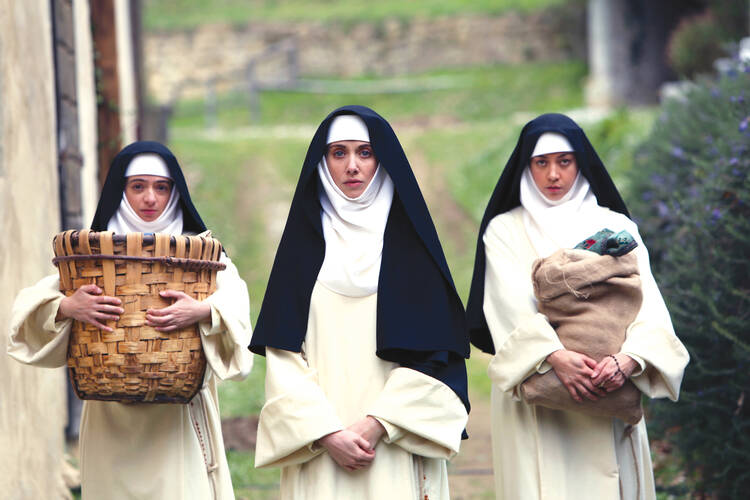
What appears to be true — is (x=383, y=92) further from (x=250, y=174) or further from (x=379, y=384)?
(x=379, y=384)

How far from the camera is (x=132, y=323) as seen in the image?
12.7ft

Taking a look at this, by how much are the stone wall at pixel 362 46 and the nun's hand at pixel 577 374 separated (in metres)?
23.9

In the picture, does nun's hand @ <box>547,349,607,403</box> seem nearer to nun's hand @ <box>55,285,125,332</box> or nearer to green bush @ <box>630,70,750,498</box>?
nun's hand @ <box>55,285,125,332</box>

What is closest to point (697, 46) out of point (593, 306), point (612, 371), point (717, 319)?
point (717, 319)

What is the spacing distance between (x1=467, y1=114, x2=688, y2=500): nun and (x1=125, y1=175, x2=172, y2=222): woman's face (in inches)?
54.4

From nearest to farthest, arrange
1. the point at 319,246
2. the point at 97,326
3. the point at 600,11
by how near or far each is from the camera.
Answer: the point at 97,326, the point at 319,246, the point at 600,11

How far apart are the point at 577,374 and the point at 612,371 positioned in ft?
0.43

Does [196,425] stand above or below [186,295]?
below

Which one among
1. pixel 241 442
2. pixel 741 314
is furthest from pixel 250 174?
pixel 741 314

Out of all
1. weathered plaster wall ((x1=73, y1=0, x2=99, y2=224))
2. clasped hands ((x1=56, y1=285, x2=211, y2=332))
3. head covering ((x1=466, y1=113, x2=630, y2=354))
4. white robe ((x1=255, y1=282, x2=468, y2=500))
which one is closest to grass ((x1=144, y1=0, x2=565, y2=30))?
weathered plaster wall ((x1=73, y1=0, x2=99, y2=224))

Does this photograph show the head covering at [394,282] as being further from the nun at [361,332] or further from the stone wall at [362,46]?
the stone wall at [362,46]

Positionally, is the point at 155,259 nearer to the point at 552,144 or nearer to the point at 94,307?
the point at 94,307

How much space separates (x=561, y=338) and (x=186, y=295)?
1.45 meters

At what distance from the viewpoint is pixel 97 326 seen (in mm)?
3873
